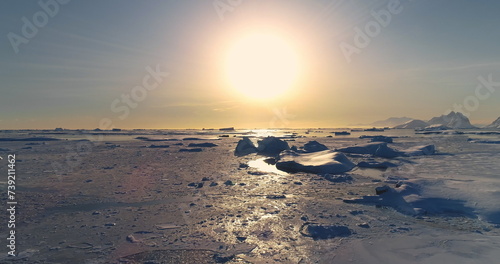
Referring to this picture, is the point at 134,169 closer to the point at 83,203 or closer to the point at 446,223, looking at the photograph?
the point at 83,203

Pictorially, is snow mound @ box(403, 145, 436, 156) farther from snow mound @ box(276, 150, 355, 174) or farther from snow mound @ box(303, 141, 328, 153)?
snow mound @ box(276, 150, 355, 174)

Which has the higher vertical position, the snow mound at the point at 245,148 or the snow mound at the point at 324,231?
the snow mound at the point at 245,148

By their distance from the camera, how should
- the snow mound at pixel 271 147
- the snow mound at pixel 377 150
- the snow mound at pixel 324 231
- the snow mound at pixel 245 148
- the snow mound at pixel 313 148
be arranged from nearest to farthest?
the snow mound at pixel 324 231
the snow mound at pixel 377 150
the snow mound at pixel 313 148
the snow mound at pixel 271 147
the snow mound at pixel 245 148

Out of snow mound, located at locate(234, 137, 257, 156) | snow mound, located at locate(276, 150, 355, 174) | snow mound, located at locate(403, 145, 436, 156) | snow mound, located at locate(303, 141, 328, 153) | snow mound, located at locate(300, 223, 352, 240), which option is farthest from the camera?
snow mound, located at locate(234, 137, 257, 156)

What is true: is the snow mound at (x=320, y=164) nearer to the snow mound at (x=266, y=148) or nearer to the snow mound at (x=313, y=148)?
the snow mound at (x=313, y=148)

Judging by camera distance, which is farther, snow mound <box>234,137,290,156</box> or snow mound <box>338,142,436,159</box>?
snow mound <box>234,137,290,156</box>

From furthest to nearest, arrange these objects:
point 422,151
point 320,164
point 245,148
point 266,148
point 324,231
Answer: point 245,148, point 266,148, point 422,151, point 320,164, point 324,231

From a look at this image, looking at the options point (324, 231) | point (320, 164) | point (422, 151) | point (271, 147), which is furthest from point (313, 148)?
point (324, 231)

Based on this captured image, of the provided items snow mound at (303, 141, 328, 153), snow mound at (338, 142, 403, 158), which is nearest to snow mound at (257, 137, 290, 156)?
snow mound at (303, 141, 328, 153)

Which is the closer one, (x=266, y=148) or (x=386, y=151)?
(x=386, y=151)

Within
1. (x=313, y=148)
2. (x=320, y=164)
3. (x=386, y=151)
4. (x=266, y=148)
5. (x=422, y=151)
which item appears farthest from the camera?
(x=266, y=148)

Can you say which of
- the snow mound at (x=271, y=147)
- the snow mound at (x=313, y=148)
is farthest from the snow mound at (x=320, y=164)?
the snow mound at (x=271, y=147)

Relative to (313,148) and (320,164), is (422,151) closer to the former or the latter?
(313,148)

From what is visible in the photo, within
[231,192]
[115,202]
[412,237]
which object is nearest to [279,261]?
[412,237]
